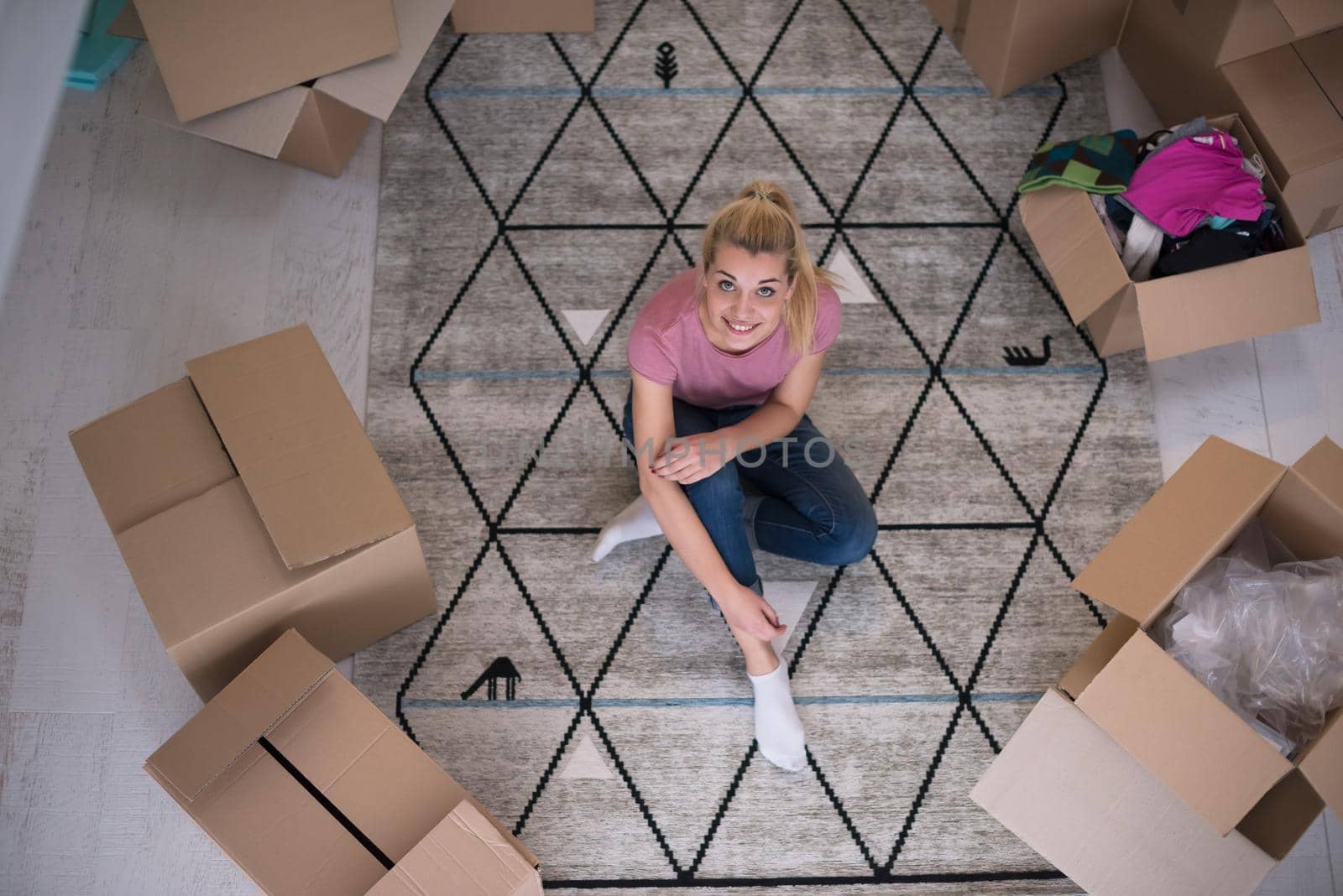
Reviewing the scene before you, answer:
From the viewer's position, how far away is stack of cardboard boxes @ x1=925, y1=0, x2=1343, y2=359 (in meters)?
1.76

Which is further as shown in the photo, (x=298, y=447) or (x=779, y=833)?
(x=779, y=833)

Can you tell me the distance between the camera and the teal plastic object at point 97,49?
209 centimetres

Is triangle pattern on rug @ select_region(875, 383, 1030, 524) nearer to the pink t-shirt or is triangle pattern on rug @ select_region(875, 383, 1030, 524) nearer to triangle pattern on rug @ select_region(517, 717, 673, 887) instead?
the pink t-shirt

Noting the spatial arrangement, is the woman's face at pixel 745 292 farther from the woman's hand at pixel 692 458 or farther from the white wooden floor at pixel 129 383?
the white wooden floor at pixel 129 383

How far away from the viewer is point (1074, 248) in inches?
71.7

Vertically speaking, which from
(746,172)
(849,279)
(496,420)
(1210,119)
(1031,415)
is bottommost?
(496,420)

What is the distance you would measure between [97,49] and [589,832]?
183 cm

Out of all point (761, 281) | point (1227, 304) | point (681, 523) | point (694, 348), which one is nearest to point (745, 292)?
point (761, 281)

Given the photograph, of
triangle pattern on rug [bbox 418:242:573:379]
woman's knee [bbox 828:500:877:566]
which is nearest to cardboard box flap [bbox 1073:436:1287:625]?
woman's knee [bbox 828:500:877:566]

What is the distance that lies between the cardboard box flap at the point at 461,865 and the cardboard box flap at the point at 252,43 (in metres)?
1.26

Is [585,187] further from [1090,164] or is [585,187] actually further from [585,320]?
[1090,164]

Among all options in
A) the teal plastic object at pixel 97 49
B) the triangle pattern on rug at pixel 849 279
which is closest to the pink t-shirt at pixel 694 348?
the triangle pattern on rug at pixel 849 279

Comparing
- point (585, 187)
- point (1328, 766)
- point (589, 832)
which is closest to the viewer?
point (1328, 766)

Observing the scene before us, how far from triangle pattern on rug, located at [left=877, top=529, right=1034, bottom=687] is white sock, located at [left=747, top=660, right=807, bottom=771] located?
30cm
